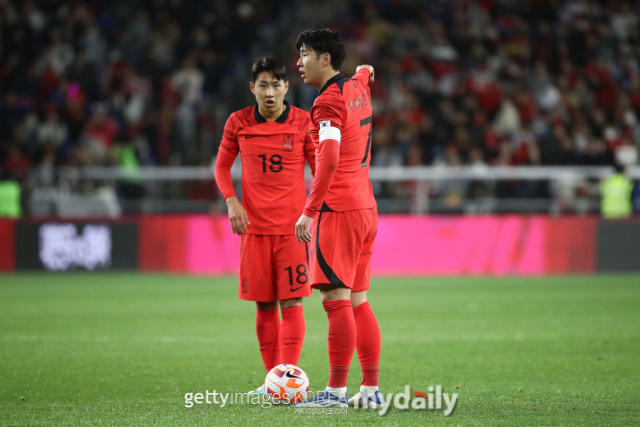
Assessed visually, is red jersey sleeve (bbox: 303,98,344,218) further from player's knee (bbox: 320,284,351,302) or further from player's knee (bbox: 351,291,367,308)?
player's knee (bbox: 351,291,367,308)

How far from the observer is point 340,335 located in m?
4.90

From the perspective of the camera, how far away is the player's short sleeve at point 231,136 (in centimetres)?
566

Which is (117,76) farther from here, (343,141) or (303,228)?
(303,228)

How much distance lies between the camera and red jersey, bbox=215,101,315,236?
18.2 feet

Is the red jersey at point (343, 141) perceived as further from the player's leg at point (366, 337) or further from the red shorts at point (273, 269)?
the red shorts at point (273, 269)

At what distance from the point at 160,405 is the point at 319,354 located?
240 centimetres

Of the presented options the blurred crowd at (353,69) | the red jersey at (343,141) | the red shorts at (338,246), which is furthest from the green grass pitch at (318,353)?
the blurred crowd at (353,69)

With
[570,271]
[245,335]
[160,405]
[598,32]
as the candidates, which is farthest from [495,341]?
[598,32]

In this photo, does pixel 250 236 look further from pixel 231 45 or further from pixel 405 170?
pixel 231 45

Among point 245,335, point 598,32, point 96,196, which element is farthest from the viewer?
point 598,32

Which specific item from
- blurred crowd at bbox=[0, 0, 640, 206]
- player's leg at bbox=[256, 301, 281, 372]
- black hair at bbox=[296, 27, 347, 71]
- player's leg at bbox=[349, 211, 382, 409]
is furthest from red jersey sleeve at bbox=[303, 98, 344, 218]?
blurred crowd at bbox=[0, 0, 640, 206]

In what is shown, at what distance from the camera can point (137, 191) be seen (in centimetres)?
1596

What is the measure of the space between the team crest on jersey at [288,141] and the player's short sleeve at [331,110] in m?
0.82

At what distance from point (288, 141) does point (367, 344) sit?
147 cm
